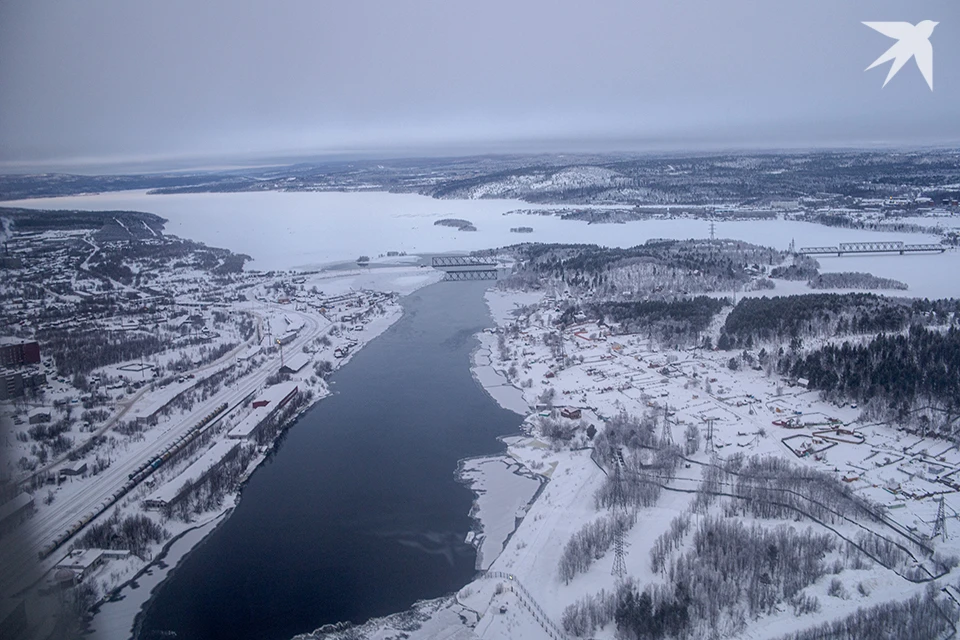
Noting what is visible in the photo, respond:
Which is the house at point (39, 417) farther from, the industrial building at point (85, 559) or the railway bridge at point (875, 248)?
the railway bridge at point (875, 248)

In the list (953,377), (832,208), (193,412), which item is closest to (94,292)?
(193,412)

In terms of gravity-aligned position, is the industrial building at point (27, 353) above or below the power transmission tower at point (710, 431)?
above

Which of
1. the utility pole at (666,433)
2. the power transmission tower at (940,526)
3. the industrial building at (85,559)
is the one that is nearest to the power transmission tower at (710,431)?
the utility pole at (666,433)

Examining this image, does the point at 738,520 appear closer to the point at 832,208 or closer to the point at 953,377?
the point at 953,377

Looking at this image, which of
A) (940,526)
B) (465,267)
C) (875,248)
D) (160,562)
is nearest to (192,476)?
(160,562)

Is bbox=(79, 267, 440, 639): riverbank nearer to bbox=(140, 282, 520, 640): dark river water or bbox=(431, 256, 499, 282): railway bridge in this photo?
bbox=(140, 282, 520, 640): dark river water
